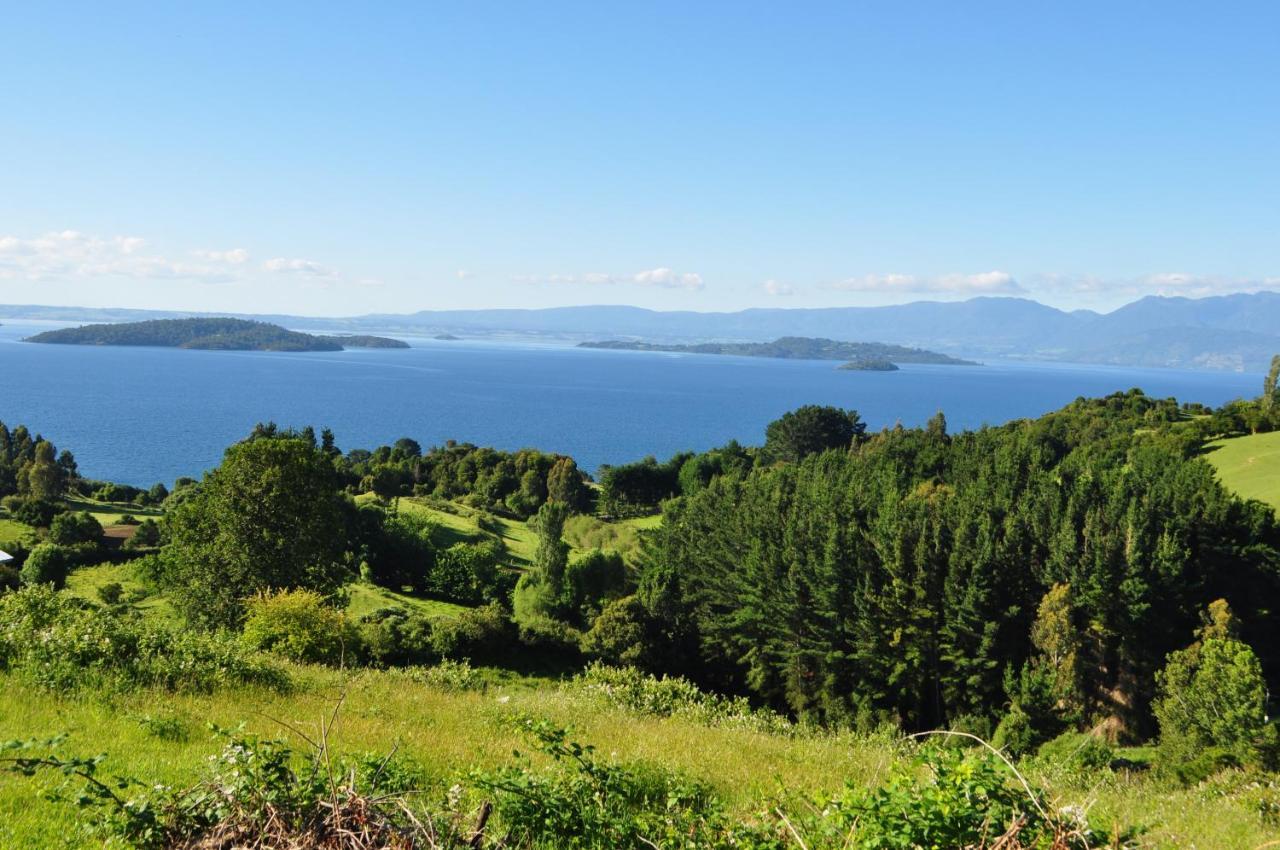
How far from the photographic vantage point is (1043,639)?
2828 cm

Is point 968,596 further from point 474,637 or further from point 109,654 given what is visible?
point 109,654

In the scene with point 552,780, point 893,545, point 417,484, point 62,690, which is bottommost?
point 417,484

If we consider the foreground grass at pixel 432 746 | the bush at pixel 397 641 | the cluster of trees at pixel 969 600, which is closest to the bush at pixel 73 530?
the bush at pixel 397 641

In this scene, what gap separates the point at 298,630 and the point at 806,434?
73.1m

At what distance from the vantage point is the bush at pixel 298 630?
62.4 feet

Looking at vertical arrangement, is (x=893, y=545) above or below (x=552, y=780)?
below

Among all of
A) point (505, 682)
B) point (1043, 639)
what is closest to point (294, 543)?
point (505, 682)

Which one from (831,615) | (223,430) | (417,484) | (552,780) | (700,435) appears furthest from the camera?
(700,435)

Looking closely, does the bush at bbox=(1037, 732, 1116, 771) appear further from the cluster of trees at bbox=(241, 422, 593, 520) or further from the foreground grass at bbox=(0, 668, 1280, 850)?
the cluster of trees at bbox=(241, 422, 593, 520)

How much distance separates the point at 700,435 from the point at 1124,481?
346ft

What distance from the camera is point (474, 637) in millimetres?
30031

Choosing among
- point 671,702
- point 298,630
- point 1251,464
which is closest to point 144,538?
point 298,630

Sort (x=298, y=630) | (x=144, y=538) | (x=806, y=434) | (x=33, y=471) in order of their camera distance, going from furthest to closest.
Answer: (x=806, y=434)
(x=33, y=471)
(x=144, y=538)
(x=298, y=630)

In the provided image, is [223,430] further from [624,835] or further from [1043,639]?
[624,835]
